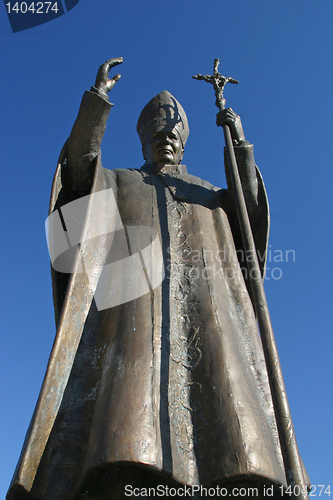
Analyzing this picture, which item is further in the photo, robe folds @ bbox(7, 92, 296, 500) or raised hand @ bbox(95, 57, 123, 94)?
raised hand @ bbox(95, 57, 123, 94)

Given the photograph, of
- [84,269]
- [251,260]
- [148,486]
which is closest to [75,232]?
[84,269]

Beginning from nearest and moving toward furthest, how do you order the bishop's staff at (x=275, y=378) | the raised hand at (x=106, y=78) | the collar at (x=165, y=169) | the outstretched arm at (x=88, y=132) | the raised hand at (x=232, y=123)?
the bishop's staff at (x=275, y=378) < the outstretched arm at (x=88, y=132) < the raised hand at (x=106, y=78) < the raised hand at (x=232, y=123) < the collar at (x=165, y=169)

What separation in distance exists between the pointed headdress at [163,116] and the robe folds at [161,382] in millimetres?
1538

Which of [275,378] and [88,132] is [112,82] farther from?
[275,378]

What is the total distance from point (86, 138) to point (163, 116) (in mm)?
1634

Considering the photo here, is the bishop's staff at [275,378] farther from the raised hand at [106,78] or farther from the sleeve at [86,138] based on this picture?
the raised hand at [106,78]

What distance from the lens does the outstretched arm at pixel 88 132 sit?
4.52m

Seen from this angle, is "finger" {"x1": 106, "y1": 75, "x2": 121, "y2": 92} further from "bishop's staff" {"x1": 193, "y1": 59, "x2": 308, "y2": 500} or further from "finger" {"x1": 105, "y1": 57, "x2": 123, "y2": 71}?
"bishop's staff" {"x1": 193, "y1": 59, "x2": 308, "y2": 500}

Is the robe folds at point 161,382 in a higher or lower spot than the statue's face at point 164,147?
lower

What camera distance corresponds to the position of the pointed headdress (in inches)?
233

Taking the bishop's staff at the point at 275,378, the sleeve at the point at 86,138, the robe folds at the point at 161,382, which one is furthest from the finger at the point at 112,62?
the bishop's staff at the point at 275,378

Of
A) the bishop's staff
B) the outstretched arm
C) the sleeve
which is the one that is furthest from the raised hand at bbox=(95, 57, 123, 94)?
the bishop's staff

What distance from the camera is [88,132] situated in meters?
4.56

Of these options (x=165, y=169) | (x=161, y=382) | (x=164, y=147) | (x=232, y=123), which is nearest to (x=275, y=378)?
(x=161, y=382)
